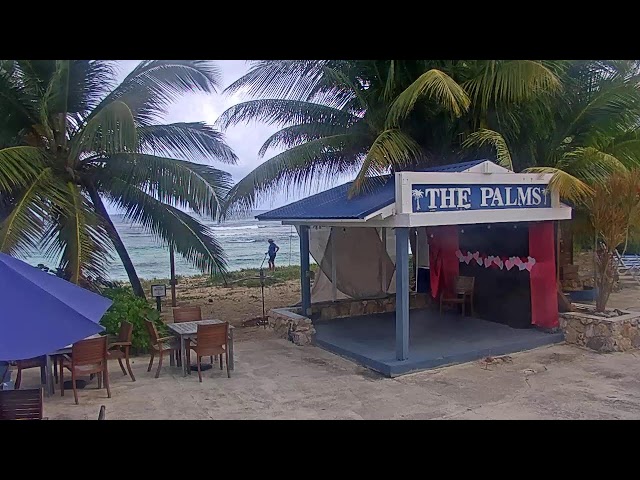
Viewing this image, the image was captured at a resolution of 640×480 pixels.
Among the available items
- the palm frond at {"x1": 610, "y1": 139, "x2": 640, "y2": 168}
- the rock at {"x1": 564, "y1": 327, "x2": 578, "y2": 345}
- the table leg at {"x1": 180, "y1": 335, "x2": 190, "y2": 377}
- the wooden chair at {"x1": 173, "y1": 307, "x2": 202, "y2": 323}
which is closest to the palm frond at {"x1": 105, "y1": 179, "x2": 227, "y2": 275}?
the wooden chair at {"x1": 173, "y1": 307, "x2": 202, "y2": 323}

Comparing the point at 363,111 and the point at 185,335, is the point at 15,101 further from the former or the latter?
the point at 363,111

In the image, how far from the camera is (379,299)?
11.7 metres

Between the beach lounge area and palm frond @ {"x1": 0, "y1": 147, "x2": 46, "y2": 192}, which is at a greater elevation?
palm frond @ {"x1": 0, "y1": 147, "x2": 46, "y2": 192}

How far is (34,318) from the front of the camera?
4.12 m

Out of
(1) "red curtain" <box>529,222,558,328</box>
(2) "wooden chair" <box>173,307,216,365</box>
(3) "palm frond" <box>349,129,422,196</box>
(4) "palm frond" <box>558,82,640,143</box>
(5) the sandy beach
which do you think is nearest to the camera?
(2) "wooden chair" <box>173,307,216,365</box>

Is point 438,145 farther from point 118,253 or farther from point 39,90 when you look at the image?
point 39,90

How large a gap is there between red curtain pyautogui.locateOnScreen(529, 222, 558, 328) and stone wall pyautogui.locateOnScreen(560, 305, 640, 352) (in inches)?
11.3

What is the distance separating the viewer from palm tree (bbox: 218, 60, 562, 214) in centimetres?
960

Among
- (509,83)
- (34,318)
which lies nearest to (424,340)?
(509,83)

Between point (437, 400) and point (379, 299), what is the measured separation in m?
5.22

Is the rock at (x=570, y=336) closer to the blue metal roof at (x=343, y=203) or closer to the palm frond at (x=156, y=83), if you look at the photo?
the blue metal roof at (x=343, y=203)

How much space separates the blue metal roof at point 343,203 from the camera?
26.4ft

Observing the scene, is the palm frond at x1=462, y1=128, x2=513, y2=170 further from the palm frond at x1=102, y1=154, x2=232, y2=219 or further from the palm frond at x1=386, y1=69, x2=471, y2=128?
the palm frond at x1=102, y1=154, x2=232, y2=219

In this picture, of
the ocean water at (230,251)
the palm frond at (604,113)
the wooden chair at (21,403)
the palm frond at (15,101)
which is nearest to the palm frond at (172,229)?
the palm frond at (15,101)
